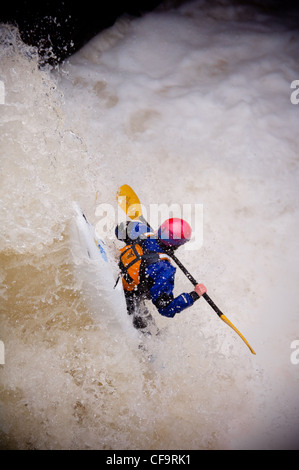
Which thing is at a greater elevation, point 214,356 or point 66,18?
point 66,18

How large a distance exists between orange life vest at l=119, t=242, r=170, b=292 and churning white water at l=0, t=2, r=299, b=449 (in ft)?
1.13

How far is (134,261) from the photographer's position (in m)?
2.05

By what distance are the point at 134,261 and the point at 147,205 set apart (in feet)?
4.74

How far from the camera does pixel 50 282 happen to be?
2166mm

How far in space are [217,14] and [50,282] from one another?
615 centimetres

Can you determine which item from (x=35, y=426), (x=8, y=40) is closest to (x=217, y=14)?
(x=8, y=40)

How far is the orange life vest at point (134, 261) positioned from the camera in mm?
2000

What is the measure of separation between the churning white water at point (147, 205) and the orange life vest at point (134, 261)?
0.34m

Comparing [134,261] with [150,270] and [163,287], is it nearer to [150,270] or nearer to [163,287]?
[150,270]

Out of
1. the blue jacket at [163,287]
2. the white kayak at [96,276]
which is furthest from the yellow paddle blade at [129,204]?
the blue jacket at [163,287]

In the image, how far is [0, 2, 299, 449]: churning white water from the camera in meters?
2.08

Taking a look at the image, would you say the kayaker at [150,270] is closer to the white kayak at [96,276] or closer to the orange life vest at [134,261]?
the orange life vest at [134,261]

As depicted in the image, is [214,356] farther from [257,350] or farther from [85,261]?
[85,261]

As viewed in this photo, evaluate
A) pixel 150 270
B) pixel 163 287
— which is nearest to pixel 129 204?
pixel 150 270
